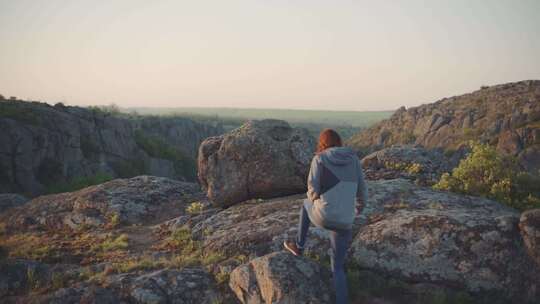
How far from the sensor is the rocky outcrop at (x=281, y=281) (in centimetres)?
814

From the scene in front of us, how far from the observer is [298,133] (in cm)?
1670

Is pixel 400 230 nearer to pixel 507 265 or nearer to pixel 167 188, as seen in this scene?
pixel 507 265

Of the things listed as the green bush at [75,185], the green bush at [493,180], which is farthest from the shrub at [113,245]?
the green bush at [75,185]

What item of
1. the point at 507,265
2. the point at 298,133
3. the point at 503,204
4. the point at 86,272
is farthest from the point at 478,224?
the point at 86,272

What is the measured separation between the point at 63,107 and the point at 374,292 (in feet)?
208

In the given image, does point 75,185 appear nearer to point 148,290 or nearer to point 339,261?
point 148,290

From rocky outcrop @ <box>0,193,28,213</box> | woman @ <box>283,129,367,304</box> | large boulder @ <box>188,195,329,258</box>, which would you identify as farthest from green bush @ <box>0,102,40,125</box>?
woman @ <box>283,129,367,304</box>

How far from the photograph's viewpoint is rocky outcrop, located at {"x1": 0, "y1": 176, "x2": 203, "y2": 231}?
58.1ft

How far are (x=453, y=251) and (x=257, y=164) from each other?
8.28 metres

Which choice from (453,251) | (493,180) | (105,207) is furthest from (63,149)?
(453,251)

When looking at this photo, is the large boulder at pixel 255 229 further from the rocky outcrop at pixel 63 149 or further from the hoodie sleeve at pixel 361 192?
the rocky outcrop at pixel 63 149

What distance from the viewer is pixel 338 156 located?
7867mm

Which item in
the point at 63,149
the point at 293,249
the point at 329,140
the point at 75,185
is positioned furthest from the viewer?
the point at 63,149

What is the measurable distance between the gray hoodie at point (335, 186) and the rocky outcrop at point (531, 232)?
14.1 ft
